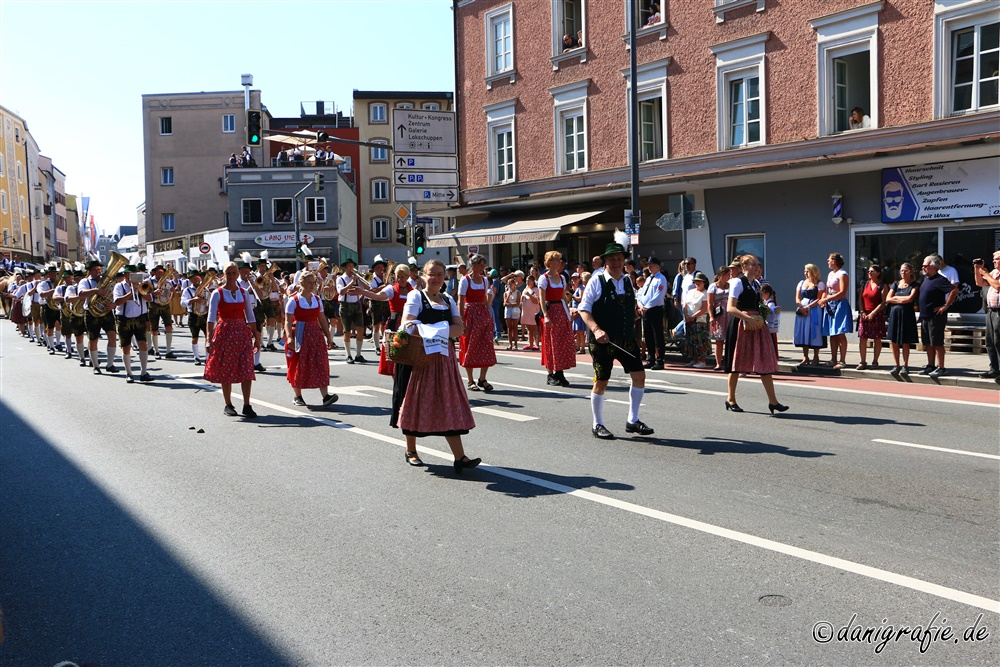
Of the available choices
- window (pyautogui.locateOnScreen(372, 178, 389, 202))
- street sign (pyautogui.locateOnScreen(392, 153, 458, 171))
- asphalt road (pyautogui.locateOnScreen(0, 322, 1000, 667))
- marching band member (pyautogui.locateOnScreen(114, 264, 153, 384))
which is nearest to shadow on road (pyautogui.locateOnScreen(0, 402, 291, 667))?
asphalt road (pyautogui.locateOnScreen(0, 322, 1000, 667))

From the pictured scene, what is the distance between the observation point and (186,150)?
6719cm

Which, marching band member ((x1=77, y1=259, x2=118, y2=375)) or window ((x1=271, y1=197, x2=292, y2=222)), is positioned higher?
window ((x1=271, y1=197, x2=292, y2=222))

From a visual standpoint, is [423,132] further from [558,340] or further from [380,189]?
[380,189]

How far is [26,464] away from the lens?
8469 millimetres

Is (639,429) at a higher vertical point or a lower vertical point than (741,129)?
lower

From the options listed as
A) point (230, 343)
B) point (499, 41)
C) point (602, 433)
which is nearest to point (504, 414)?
point (602, 433)

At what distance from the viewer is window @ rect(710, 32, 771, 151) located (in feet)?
69.6

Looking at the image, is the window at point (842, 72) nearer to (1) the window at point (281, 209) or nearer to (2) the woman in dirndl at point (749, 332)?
(2) the woman in dirndl at point (749, 332)

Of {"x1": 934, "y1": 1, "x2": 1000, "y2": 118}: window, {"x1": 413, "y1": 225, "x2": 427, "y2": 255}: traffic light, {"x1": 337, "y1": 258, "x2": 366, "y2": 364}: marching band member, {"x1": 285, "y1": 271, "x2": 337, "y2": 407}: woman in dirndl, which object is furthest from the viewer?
{"x1": 413, "y1": 225, "x2": 427, "y2": 255}: traffic light

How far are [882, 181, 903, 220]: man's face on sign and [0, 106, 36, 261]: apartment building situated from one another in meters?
75.9

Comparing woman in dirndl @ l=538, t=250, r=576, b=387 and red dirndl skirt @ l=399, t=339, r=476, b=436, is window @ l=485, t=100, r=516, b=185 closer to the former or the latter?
woman in dirndl @ l=538, t=250, r=576, b=387

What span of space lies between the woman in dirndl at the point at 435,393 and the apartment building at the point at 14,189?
263 feet

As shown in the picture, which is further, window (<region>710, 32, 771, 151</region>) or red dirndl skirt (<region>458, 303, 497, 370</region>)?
window (<region>710, 32, 771, 151</region>)

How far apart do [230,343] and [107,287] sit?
6428 millimetres
